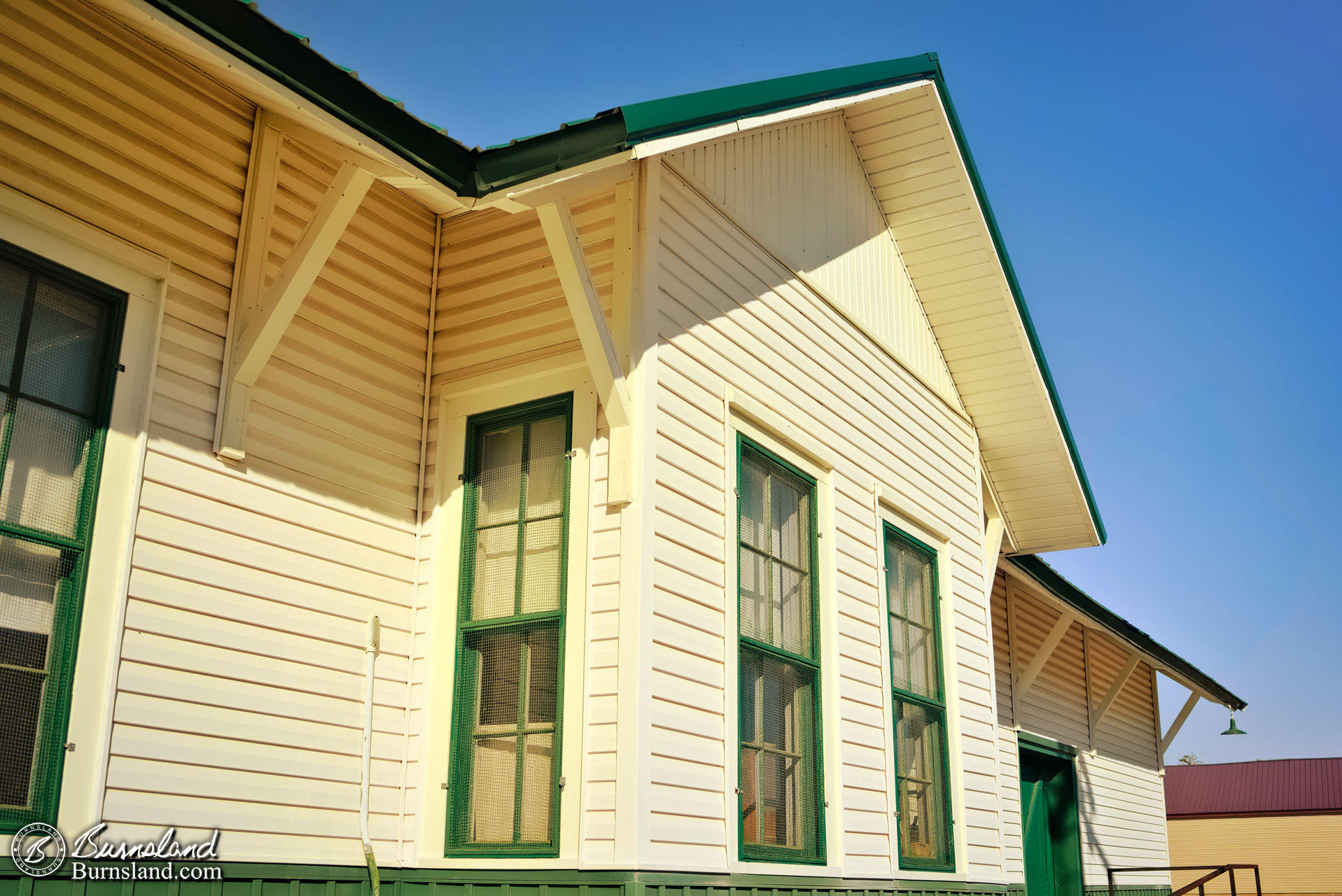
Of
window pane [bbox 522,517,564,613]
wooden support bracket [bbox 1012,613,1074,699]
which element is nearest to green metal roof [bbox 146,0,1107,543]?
window pane [bbox 522,517,564,613]

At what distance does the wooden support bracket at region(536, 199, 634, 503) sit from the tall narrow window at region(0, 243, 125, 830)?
5.97ft

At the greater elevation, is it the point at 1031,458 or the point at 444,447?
the point at 1031,458

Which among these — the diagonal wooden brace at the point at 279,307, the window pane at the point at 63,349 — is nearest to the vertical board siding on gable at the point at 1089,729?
the diagonal wooden brace at the point at 279,307

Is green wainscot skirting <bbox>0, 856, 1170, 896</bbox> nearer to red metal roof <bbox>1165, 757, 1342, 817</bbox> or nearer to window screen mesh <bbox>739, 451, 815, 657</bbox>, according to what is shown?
window screen mesh <bbox>739, 451, 815, 657</bbox>

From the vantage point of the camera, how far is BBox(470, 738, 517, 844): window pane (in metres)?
5.38

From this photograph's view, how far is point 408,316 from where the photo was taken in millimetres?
6211

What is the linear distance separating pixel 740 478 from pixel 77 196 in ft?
10.8

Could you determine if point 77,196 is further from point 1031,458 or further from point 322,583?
point 1031,458

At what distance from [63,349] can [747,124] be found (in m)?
3.22

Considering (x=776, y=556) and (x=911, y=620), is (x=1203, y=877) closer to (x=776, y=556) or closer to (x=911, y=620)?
(x=911, y=620)

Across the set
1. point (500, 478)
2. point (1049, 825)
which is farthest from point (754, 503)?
point (1049, 825)

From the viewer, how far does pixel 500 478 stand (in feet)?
19.6

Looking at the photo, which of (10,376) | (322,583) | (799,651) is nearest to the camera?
(10,376)

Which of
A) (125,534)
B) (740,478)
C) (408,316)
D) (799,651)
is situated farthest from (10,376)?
(799,651)
